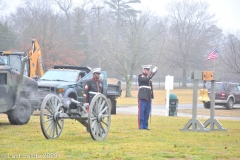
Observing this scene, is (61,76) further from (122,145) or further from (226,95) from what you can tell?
(226,95)

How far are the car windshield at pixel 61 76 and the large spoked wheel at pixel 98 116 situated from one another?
36.9ft

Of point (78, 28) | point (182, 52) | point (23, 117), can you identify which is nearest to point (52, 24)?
point (78, 28)

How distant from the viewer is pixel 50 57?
50562mm

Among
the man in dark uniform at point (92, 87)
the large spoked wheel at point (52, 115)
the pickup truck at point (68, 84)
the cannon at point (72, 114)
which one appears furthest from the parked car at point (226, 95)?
the large spoked wheel at point (52, 115)

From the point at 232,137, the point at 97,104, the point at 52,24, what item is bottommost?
the point at 232,137

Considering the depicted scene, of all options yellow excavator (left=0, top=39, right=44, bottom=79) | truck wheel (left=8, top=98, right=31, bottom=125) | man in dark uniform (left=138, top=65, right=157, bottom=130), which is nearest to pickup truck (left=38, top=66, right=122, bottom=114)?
yellow excavator (left=0, top=39, right=44, bottom=79)

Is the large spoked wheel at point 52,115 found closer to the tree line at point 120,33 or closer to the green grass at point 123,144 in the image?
the green grass at point 123,144

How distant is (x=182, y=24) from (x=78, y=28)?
585 inches

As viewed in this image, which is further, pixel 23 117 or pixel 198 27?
pixel 198 27

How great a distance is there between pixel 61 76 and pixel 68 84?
1218 mm

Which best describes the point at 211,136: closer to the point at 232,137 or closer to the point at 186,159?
the point at 232,137

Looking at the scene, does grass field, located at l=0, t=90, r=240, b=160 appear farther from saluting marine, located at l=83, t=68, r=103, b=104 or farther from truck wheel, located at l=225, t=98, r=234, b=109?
truck wheel, located at l=225, t=98, r=234, b=109

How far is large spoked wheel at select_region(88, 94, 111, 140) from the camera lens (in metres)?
12.0

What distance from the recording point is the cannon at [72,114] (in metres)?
12.1
